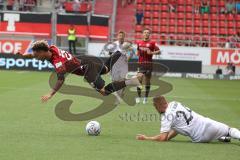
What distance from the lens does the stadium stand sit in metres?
47.4

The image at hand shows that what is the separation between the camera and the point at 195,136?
12.4m

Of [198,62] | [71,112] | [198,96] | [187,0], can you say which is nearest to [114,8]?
[187,0]

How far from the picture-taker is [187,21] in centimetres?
4853

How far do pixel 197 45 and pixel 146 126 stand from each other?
2978 cm

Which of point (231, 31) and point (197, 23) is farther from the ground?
point (197, 23)

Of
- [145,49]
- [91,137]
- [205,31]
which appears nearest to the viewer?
[91,137]

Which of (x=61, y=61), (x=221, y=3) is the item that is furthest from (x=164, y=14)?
(x=61, y=61)

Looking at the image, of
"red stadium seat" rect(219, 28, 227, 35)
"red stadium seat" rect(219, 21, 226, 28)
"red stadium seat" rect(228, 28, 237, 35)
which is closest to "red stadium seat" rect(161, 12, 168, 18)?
"red stadium seat" rect(219, 21, 226, 28)

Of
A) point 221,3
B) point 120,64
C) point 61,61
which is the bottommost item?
point 120,64

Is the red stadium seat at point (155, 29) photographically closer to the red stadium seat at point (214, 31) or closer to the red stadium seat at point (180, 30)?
the red stadium seat at point (180, 30)

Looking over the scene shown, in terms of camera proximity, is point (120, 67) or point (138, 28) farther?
point (138, 28)

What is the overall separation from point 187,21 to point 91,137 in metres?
36.6

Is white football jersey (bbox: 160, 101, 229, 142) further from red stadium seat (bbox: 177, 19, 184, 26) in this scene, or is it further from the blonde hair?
red stadium seat (bbox: 177, 19, 184, 26)

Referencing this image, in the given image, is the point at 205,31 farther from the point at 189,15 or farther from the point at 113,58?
the point at 113,58
